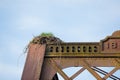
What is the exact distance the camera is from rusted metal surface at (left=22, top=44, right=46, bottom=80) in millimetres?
7312

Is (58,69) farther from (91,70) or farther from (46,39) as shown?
(46,39)

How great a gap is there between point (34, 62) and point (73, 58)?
0.88 metres

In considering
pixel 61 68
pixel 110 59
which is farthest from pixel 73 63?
pixel 110 59

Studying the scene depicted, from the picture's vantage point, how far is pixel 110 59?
7.50 m

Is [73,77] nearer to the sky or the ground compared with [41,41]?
nearer to the ground

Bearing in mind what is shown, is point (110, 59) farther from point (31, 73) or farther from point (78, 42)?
point (31, 73)

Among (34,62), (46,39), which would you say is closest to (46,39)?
(46,39)

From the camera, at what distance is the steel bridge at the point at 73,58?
740 centimetres

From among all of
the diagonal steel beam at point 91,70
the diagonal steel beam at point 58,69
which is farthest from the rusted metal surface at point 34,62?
the diagonal steel beam at point 91,70

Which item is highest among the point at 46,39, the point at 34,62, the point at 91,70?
the point at 46,39

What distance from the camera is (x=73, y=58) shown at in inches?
300

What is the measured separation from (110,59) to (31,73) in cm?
176

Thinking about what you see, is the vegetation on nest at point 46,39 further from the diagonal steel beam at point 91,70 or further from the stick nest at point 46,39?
the diagonal steel beam at point 91,70

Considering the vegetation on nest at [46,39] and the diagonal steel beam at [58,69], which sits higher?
the vegetation on nest at [46,39]
